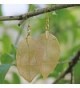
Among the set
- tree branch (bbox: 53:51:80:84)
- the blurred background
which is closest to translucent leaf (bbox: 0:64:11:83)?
the blurred background

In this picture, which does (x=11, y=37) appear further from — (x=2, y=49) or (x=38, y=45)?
(x=38, y=45)

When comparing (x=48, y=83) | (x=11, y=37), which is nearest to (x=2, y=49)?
(x=11, y=37)

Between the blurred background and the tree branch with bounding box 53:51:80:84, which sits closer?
the tree branch with bounding box 53:51:80:84

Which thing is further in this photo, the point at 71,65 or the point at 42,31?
the point at 42,31

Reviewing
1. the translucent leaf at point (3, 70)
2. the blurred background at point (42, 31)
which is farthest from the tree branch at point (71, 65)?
the translucent leaf at point (3, 70)

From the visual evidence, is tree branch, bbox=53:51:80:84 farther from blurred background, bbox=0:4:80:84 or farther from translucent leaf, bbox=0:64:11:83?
translucent leaf, bbox=0:64:11:83
